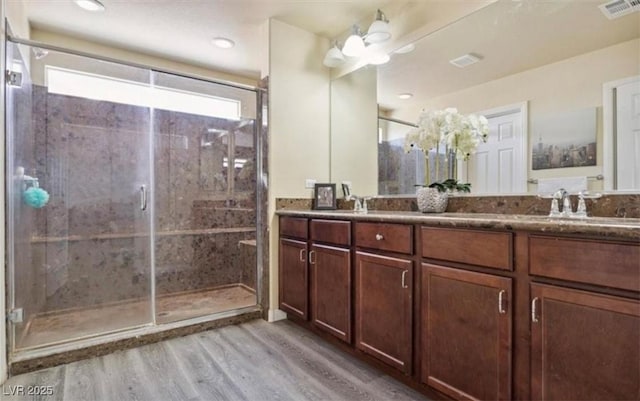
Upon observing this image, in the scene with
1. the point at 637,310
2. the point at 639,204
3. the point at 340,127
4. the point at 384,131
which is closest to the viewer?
the point at 637,310

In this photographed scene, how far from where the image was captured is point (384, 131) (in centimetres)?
268

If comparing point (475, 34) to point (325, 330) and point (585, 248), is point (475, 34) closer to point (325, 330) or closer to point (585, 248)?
point (585, 248)

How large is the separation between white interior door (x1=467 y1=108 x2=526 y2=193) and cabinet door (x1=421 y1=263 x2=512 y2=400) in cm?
77

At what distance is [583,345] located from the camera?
3.64 ft

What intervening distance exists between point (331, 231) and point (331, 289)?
37 cm

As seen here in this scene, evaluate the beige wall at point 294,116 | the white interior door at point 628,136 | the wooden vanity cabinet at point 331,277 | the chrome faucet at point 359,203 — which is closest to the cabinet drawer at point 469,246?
the wooden vanity cabinet at point 331,277

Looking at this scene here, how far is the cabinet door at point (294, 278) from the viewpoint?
244cm

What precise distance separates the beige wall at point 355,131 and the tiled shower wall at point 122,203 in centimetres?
79

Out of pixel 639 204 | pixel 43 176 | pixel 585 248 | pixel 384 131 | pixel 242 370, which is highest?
pixel 384 131

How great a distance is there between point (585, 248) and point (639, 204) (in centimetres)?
66

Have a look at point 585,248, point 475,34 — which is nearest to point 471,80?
point 475,34

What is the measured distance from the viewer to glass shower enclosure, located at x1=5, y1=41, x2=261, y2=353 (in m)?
2.61

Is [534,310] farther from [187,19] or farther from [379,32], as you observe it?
[187,19]

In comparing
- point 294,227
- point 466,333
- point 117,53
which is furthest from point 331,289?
point 117,53
